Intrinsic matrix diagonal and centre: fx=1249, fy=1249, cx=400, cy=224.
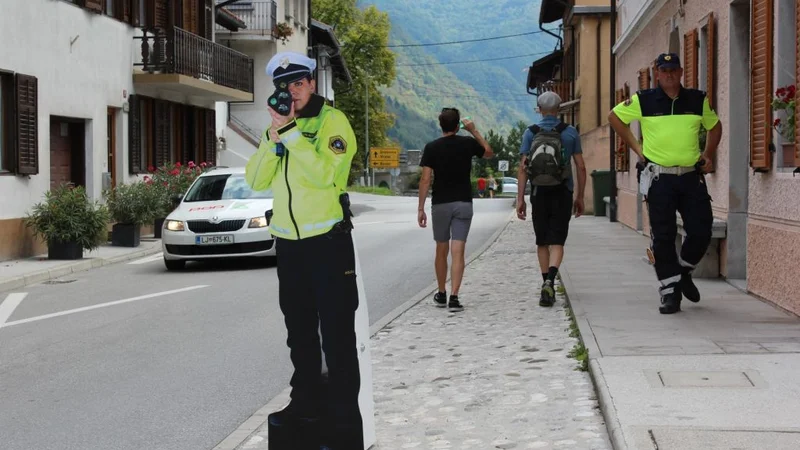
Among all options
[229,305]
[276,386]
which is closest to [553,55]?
[229,305]

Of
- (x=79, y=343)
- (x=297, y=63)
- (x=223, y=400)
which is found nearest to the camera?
(x=297, y=63)

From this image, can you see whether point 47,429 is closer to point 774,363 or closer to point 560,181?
point 774,363

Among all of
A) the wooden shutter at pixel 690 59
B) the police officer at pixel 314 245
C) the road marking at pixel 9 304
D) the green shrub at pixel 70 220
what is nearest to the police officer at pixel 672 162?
the police officer at pixel 314 245

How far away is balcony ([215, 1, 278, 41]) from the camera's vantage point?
47812 mm

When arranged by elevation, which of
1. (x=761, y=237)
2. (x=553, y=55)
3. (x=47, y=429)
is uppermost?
(x=553, y=55)

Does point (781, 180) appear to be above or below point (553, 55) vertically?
below

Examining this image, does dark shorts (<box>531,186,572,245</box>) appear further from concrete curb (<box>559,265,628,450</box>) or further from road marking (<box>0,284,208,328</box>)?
road marking (<box>0,284,208,328</box>)

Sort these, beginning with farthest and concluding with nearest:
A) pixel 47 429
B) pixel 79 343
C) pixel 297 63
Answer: pixel 79 343, pixel 47 429, pixel 297 63

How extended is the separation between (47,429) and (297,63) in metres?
2.65

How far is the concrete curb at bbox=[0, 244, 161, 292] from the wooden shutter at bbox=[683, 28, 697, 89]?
877 centimetres

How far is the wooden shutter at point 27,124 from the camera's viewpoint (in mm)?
20094

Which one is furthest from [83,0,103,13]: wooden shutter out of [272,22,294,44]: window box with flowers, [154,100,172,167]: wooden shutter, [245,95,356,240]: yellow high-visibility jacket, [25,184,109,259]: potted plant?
[272,22,294,44]: window box with flowers

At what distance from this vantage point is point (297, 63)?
222 inches

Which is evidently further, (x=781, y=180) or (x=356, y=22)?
(x=356, y=22)
